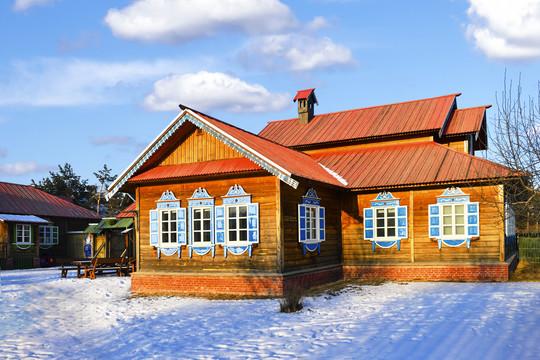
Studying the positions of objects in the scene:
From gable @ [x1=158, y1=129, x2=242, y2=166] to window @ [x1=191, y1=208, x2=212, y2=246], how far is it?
1708 mm

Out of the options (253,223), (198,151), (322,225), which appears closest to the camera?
(253,223)

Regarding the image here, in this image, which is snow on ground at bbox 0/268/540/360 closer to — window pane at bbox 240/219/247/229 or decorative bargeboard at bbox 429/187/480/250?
decorative bargeboard at bbox 429/187/480/250

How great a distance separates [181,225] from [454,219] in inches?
356

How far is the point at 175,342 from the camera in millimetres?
9734

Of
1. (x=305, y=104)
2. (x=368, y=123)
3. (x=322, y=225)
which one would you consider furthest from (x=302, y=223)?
(x=305, y=104)

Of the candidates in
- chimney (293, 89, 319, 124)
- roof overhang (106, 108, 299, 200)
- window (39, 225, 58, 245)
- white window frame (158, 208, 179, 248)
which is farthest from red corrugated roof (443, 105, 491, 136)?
window (39, 225, 58, 245)

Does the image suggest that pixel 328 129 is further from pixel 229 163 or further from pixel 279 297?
pixel 279 297

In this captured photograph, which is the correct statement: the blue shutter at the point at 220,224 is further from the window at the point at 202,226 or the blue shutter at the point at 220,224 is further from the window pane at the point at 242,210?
the window pane at the point at 242,210

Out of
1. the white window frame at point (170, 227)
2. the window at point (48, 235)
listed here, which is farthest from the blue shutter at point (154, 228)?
the window at point (48, 235)

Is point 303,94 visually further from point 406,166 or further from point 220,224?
point 220,224

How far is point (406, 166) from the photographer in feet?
62.1

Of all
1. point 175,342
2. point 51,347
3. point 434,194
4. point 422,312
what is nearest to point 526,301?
point 422,312

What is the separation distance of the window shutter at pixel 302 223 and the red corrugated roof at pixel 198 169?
2036 mm

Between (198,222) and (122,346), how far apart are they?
6.94 meters
